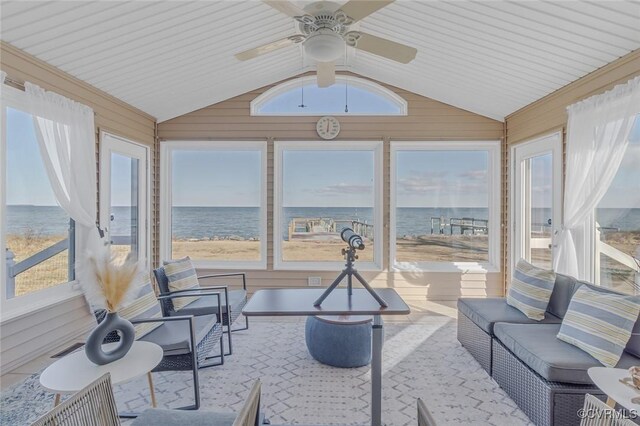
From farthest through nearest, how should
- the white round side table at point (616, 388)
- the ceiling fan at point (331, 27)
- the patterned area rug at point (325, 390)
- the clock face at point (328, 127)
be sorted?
the clock face at point (328, 127)
the patterned area rug at point (325, 390)
the ceiling fan at point (331, 27)
the white round side table at point (616, 388)

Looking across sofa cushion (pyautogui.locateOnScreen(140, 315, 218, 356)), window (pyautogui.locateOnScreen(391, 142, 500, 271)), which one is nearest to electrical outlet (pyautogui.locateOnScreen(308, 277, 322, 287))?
window (pyautogui.locateOnScreen(391, 142, 500, 271))

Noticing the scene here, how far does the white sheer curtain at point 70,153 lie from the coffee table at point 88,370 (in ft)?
5.97

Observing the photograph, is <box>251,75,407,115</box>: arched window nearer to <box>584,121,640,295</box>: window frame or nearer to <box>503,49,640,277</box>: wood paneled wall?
<box>503,49,640,277</box>: wood paneled wall

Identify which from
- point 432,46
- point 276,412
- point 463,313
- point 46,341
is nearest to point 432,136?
point 432,46

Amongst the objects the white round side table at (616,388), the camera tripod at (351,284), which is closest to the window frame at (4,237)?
the camera tripod at (351,284)

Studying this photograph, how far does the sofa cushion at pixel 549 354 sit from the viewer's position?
2.15 meters

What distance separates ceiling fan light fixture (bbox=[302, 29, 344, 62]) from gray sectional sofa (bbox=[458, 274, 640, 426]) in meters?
2.33

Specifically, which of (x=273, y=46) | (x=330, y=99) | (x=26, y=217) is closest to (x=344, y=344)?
(x=273, y=46)

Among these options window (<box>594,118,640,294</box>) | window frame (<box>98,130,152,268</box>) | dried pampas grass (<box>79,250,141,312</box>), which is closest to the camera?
dried pampas grass (<box>79,250,141,312</box>)

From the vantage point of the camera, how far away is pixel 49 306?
333 centimetres

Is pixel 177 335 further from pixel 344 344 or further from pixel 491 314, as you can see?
pixel 491 314

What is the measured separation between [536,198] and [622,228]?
1.31 metres

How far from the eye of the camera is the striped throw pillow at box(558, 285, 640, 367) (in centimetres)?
219

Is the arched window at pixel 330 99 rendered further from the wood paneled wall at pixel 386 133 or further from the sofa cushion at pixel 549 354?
the sofa cushion at pixel 549 354
